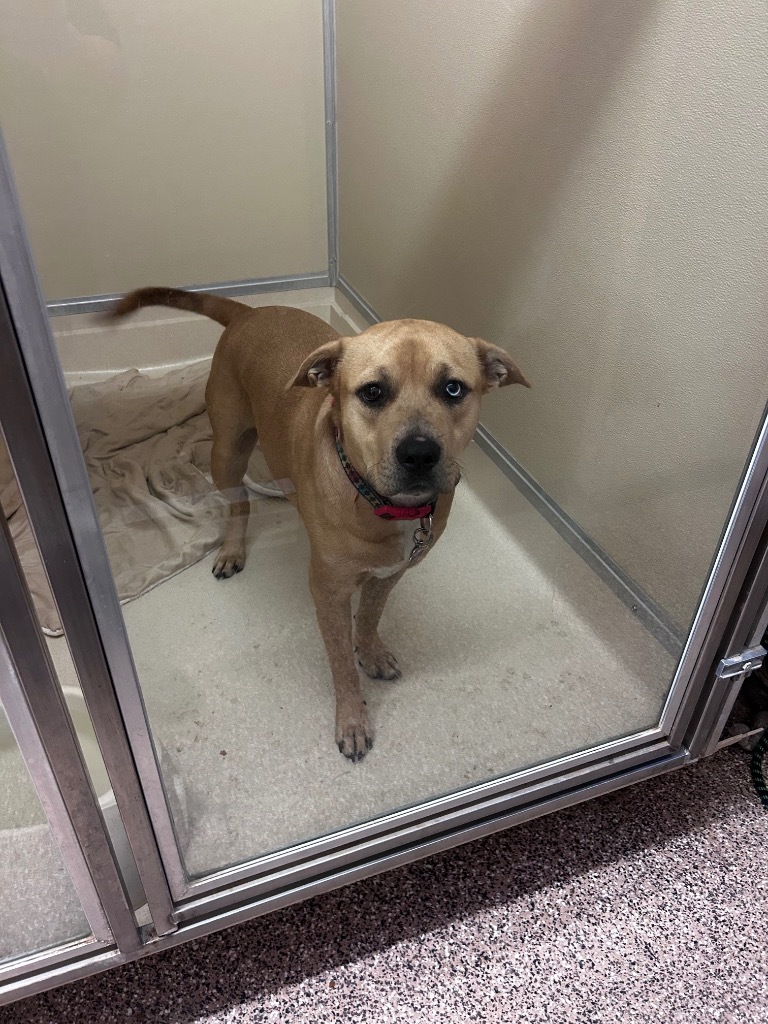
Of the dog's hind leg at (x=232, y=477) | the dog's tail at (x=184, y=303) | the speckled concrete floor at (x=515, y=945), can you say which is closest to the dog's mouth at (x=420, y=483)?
the dog's hind leg at (x=232, y=477)

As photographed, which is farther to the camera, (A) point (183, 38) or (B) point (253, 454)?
(B) point (253, 454)

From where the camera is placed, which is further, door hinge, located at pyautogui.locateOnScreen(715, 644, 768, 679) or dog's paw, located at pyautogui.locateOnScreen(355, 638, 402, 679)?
dog's paw, located at pyautogui.locateOnScreen(355, 638, 402, 679)

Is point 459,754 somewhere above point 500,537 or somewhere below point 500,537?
below

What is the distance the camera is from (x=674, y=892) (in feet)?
4.45

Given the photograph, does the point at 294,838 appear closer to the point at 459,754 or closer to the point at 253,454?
the point at 459,754

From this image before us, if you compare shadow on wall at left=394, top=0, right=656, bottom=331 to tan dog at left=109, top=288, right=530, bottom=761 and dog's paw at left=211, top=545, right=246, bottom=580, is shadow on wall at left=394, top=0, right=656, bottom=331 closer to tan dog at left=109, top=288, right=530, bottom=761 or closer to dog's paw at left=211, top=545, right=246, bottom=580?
tan dog at left=109, top=288, right=530, bottom=761

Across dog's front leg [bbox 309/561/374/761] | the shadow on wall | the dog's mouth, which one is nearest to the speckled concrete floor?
dog's front leg [bbox 309/561/374/761]

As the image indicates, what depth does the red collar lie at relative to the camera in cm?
122

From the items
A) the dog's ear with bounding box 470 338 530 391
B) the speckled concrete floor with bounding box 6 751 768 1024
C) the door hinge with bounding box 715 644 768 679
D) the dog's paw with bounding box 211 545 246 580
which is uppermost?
the dog's ear with bounding box 470 338 530 391

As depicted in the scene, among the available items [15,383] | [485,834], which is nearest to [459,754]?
[485,834]

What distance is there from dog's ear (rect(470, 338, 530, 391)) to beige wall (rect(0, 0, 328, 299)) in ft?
1.46

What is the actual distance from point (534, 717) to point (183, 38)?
142 cm

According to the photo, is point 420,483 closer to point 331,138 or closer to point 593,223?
point 593,223

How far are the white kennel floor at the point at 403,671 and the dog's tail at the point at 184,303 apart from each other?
30 mm
